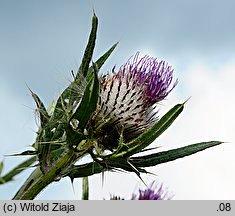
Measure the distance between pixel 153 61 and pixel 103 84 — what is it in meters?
0.44

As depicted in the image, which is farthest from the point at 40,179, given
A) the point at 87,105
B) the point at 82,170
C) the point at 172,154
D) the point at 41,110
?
the point at 172,154

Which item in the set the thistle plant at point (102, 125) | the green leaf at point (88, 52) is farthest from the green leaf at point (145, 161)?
the green leaf at point (88, 52)

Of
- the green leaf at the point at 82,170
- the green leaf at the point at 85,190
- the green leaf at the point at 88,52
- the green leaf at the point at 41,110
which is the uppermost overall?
the green leaf at the point at 88,52

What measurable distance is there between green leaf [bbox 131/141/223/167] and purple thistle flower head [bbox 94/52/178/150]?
22 centimetres

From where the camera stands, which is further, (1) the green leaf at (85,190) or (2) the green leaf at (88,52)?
(2) the green leaf at (88,52)

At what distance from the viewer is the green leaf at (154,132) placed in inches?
124

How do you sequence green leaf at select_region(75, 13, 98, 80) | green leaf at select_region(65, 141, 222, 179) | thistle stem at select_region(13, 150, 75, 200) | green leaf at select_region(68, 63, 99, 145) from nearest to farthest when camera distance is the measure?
green leaf at select_region(68, 63, 99, 145) < thistle stem at select_region(13, 150, 75, 200) < green leaf at select_region(65, 141, 222, 179) < green leaf at select_region(75, 13, 98, 80)

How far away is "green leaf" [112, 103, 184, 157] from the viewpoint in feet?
10.3

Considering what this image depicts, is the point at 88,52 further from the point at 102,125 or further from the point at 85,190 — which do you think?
the point at 85,190

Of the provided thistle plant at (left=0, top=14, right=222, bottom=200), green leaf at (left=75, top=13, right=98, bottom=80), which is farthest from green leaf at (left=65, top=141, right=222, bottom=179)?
green leaf at (left=75, top=13, right=98, bottom=80)

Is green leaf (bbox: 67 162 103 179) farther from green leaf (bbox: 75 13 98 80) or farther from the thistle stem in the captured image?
green leaf (bbox: 75 13 98 80)

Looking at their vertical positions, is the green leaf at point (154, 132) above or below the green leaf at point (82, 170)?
above

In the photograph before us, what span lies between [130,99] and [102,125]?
316mm

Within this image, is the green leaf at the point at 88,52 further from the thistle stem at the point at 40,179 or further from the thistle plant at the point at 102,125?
the thistle stem at the point at 40,179
